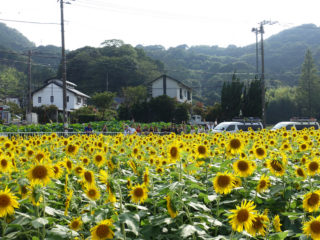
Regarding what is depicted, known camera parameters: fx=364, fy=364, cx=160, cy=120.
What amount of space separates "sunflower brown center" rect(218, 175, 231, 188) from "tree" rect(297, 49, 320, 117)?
6812cm

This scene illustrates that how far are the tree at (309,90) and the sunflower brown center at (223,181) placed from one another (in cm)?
6812

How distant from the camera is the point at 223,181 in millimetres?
2777

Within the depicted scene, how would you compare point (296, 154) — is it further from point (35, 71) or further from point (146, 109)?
point (35, 71)

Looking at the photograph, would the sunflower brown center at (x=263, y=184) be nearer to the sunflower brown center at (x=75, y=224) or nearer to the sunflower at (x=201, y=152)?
the sunflower at (x=201, y=152)

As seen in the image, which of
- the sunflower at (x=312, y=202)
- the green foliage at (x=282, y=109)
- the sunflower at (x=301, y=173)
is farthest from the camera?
the green foliage at (x=282, y=109)

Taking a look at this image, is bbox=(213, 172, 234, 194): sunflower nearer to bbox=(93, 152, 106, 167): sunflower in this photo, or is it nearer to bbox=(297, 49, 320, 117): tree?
bbox=(93, 152, 106, 167): sunflower

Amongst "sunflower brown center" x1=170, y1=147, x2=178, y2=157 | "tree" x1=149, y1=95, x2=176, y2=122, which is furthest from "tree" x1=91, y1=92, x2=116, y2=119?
"sunflower brown center" x1=170, y1=147, x2=178, y2=157

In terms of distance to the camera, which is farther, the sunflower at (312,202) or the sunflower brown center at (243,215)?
the sunflower at (312,202)

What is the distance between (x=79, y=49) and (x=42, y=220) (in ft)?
273

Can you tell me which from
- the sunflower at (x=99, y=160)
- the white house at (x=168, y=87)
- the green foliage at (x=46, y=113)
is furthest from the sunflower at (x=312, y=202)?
the white house at (x=168, y=87)

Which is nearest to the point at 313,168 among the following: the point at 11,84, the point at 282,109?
the point at 282,109

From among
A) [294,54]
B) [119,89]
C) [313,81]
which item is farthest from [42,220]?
[294,54]

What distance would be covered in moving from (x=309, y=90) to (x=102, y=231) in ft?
231

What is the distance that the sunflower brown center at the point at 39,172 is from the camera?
283 centimetres
